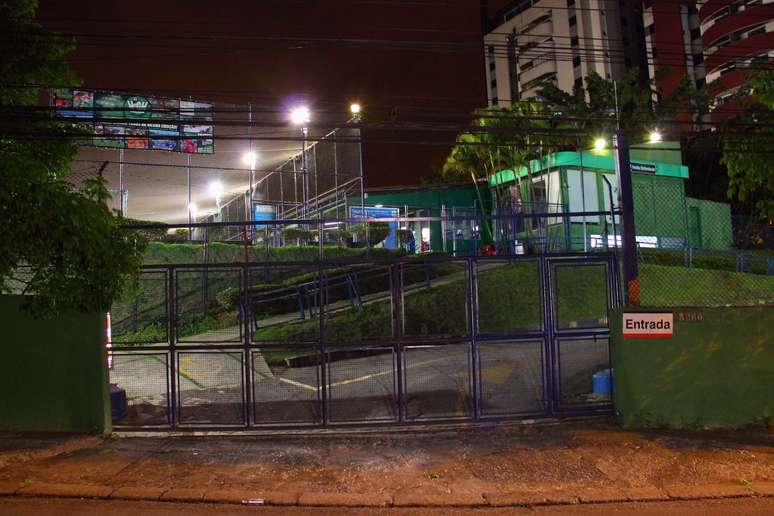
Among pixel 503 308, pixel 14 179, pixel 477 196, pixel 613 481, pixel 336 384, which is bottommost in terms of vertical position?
pixel 613 481

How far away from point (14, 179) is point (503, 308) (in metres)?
11.4

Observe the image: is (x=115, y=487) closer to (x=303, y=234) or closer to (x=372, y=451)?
(x=372, y=451)

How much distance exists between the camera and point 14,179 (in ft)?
25.1

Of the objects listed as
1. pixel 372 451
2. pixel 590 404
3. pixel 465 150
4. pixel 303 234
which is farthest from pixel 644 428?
pixel 465 150

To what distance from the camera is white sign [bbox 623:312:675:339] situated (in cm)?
862

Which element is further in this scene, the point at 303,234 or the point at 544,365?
the point at 303,234

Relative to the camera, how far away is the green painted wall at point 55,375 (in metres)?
8.55

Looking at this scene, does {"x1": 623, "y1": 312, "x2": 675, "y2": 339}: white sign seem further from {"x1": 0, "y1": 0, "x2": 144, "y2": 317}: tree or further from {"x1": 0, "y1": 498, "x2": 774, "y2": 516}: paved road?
{"x1": 0, "y1": 0, "x2": 144, "y2": 317}: tree

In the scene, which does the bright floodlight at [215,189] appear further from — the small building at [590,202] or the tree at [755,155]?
the tree at [755,155]

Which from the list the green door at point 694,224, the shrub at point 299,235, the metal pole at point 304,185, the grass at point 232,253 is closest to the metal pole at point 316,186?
the metal pole at point 304,185

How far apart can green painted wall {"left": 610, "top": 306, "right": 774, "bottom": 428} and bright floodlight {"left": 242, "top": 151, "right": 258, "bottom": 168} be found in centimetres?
1560

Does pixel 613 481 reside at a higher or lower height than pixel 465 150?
lower

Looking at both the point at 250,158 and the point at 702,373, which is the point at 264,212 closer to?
the point at 250,158

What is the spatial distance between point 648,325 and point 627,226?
4.72ft
